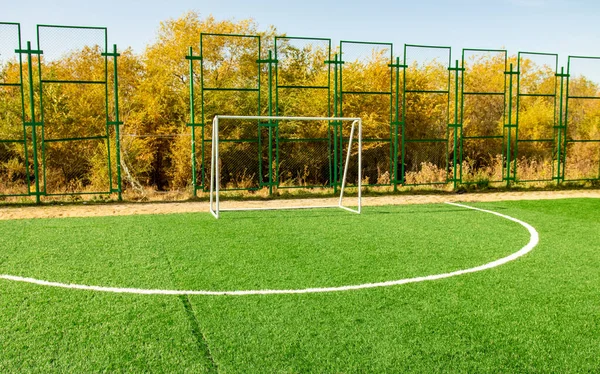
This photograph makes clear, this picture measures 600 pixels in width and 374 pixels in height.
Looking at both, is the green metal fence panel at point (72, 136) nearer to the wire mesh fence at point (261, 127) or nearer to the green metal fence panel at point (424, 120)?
the wire mesh fence at point (261, 127)

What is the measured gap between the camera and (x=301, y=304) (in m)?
4.20

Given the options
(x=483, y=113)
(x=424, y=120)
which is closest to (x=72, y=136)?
(x=424, y=120)

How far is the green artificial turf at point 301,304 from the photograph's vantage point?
10.6 ft

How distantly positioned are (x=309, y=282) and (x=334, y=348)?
148cm

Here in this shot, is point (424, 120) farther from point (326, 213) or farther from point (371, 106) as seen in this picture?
point (326, 213)

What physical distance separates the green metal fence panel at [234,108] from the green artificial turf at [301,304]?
201 inches

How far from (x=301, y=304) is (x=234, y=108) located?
10175 mm

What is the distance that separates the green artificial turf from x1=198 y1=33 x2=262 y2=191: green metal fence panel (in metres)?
5.10

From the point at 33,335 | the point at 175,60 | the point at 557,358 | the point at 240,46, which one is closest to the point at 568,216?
the point at 557,358

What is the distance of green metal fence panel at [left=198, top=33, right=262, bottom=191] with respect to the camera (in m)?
13.1

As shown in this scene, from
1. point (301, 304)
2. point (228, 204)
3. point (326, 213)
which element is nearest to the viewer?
point (301, 304)

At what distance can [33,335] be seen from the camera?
3.55m

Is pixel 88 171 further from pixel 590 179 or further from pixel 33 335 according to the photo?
pixel 590 179

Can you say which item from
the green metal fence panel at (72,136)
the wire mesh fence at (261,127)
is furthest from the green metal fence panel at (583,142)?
the green metal fence panel at (72,136)
